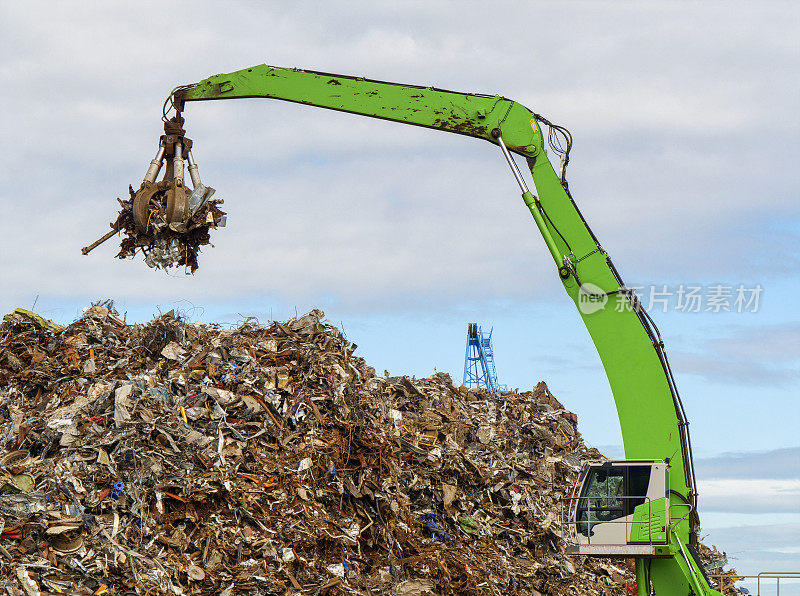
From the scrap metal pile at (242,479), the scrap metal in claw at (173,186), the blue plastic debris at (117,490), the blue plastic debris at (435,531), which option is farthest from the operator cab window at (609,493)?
the scrap metal in claw at (173,186)

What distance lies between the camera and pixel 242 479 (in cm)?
1332

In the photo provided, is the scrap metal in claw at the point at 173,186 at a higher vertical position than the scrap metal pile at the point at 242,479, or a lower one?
higher

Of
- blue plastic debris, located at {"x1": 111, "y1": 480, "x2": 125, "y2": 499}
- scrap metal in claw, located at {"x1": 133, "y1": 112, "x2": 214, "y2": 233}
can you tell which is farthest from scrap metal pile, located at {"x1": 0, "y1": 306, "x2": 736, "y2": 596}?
scrap metal in claw, located at {"x1": 133, "y1": 112, "x2": 214, "y2": 233}

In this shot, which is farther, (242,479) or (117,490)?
(242,479)

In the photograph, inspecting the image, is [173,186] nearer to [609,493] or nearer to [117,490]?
[117,490]

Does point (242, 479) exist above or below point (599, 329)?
below

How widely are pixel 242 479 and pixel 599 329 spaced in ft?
19.2

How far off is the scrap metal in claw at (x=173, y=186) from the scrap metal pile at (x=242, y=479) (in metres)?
2.66

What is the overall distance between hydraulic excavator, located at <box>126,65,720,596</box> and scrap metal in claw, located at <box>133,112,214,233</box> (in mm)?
17

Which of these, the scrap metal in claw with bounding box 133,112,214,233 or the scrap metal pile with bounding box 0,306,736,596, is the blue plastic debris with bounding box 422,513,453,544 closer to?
the scrap metal pile with bounding box 0,306,736,596

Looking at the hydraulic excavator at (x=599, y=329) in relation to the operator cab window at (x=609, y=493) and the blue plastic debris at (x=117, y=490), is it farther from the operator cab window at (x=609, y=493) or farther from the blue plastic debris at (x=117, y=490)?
the blue plastic debris at (x=117, y=490)

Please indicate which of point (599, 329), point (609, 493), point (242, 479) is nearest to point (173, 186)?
point (242, 479)

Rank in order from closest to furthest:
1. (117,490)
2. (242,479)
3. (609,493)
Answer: (609,493) < (117,490) < (242,479)

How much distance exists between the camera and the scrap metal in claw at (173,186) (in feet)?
44.8
